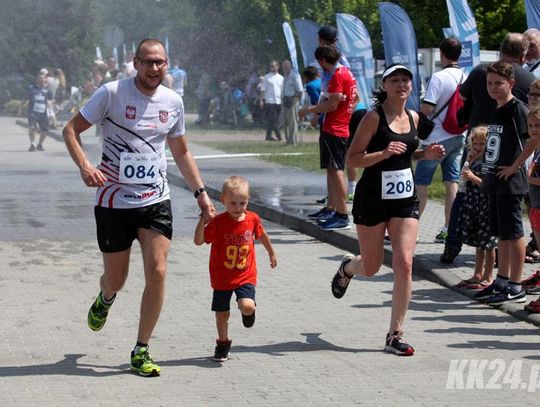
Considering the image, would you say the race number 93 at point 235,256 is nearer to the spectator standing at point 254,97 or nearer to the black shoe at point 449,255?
the black shoe at point 449,255

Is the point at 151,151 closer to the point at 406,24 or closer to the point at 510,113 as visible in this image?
the point at 510,113

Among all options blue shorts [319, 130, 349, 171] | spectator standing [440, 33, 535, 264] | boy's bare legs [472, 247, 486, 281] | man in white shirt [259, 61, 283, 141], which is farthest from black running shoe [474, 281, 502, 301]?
man in white shirt [259, 61, 283, 141]

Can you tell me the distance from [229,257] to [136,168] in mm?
793

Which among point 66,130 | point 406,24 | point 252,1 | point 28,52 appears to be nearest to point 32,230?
point 66,130

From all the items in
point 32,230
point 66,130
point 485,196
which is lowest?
point 32,230

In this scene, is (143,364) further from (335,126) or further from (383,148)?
(335,126)

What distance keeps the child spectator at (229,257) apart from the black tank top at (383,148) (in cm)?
89

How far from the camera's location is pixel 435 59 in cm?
2905

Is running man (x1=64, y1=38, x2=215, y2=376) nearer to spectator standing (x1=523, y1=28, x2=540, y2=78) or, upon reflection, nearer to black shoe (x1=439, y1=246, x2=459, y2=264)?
black shoe (x1=439, y1=246, x2=459, y2=264)

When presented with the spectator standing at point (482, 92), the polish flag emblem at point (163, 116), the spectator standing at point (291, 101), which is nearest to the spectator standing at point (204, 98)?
the spectator standing at point (291, 101)

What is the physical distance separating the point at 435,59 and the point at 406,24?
8.19 meters

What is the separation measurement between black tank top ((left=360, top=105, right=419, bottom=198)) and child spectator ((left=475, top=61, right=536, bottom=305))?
4.22ft

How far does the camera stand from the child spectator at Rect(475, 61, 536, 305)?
874 centimetres

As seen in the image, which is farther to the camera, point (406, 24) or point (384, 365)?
point (406, 24)
